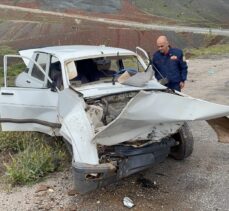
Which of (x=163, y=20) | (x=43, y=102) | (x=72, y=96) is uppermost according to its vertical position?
(x=72, y=96)

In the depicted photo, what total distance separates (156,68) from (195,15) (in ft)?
122

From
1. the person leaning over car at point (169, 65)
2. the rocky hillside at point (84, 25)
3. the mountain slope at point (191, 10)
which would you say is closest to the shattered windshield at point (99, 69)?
the person leaning over car at point (169, 65)

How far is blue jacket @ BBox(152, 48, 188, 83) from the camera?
7.47 metres

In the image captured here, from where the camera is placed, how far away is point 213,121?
5.92 meters

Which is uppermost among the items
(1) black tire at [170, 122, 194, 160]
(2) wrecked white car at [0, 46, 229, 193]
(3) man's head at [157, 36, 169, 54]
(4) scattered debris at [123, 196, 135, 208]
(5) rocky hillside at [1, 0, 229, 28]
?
(3) man's head at [157, 36, 169, 54]

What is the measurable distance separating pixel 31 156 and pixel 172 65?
2.81 m

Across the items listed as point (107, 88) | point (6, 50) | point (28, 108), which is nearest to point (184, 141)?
point (107, 88)

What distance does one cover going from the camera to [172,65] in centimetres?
746

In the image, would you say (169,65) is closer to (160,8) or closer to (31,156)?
(31,156)

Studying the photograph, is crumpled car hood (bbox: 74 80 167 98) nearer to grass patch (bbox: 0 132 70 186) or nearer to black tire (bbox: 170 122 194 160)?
black tire (bbox: 170 122 194 160)

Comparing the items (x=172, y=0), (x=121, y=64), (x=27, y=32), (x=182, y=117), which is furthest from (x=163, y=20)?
(x=182, y=117)

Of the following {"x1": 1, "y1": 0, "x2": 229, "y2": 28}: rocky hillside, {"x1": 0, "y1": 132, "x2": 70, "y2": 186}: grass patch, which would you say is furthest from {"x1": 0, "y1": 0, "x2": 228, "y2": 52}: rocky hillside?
{"x1": 0, "y1": 132, "x2": 70, "y2": 186}: grass patch

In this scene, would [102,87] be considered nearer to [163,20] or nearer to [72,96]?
[72,96]

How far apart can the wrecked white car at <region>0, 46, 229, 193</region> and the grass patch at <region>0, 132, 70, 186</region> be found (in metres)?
0.36
